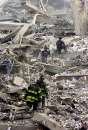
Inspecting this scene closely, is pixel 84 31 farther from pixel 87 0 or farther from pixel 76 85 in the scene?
pixel 76 85

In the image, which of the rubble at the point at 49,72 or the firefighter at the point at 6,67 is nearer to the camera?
the rubble at the point at 49,72

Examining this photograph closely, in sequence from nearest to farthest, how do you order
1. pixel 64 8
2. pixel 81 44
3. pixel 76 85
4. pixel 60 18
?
pixel 76 85
pixel 81 44
pixel 60 18
pixel 64 8

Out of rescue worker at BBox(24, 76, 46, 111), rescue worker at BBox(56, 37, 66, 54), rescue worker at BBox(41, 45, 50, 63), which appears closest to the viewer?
rescue worker at BBox(24, 76, 46, 111)

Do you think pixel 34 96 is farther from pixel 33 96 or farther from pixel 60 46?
pixel 60 46

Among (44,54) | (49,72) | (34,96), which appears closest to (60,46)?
(44,54)

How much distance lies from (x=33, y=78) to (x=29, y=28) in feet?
16.8

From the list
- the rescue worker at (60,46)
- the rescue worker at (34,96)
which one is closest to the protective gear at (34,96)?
the rescue worker at (34,96)

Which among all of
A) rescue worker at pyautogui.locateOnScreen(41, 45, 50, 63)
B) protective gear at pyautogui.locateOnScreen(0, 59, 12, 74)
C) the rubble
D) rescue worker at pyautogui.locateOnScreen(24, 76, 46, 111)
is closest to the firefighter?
protective gear at pyautogui.locateOnScreen(0, 59, 12, 74)

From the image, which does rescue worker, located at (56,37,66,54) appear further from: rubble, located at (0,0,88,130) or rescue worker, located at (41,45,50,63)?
rescue worker, located at (41,45,50,63)

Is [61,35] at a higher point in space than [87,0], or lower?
lower

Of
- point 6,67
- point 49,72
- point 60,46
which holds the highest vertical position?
point 60,46

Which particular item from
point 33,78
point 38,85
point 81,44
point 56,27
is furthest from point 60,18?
point 38,85

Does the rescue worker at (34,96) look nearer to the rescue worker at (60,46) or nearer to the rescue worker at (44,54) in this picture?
the rescue worker at (44,54)

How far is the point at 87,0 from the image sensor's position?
1762cm
